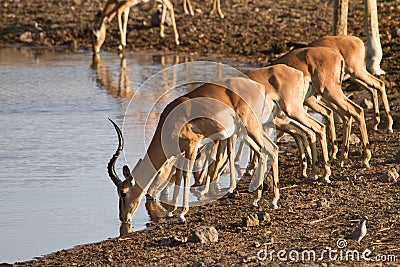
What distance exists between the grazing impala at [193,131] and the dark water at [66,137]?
0.40 metres

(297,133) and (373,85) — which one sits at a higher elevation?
(373,85)

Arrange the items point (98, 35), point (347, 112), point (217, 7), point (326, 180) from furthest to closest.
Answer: point (217, 7), point (98, 35), point (347, 112), point (326, 180)

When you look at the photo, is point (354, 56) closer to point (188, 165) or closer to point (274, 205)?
point (274, 205)

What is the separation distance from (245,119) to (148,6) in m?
16.7

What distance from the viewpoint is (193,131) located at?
364 inches

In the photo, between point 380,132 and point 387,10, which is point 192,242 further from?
point 387,10

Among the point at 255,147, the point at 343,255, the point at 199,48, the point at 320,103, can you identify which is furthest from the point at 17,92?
the point at 343,255

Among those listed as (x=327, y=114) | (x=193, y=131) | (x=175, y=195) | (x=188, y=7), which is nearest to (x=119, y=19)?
(x=188, y=7)

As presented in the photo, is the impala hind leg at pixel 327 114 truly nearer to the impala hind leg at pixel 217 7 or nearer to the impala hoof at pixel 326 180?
the impala hoof at pixel 326 180

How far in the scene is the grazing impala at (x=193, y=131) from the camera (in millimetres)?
9211

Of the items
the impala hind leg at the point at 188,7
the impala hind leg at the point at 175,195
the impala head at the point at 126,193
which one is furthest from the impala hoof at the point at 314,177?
the impala hind leg at the point at 188,7

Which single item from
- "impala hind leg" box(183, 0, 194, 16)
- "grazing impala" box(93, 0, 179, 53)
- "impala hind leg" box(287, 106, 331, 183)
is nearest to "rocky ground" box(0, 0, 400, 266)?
"impala hind leg" box(287, 106, 331, 183)

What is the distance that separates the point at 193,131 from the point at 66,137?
416 cm

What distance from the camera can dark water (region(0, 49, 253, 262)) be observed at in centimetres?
909
